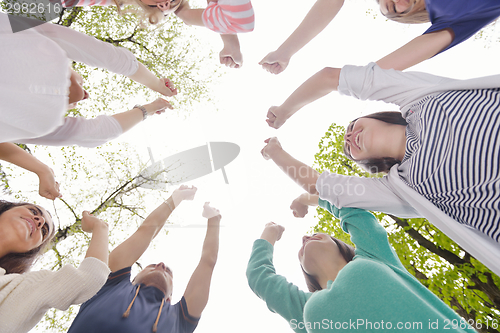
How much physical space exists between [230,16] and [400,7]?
1.47m

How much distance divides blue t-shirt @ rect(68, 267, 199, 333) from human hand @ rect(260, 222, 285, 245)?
1036 mm

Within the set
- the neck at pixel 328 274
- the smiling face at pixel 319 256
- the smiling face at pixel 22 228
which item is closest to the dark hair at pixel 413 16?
the smiling face at pixel 319 256

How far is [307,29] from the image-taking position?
75.3 inches

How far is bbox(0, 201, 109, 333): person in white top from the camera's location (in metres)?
1.37

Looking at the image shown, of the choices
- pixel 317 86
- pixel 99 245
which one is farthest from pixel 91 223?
pixel 317 86

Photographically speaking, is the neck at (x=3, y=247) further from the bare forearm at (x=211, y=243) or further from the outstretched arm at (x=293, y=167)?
the outstretched arm at (x=293, y=167)

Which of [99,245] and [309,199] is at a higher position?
[99,245]

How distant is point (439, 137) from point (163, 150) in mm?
4026

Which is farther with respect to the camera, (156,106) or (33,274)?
(156,106)

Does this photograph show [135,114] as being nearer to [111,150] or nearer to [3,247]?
[3,247]

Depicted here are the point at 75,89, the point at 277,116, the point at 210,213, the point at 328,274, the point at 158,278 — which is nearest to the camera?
the point at 75,89

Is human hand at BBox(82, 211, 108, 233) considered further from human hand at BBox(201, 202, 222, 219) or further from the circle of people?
human hand at BBox(201, 202, 222, 219)

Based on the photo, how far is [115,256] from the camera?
2.15 m

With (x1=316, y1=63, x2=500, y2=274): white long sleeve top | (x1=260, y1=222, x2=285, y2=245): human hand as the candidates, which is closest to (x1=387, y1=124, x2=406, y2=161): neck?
(x1=316, y1=63, x2=500, y2=274): white long sleeve top
